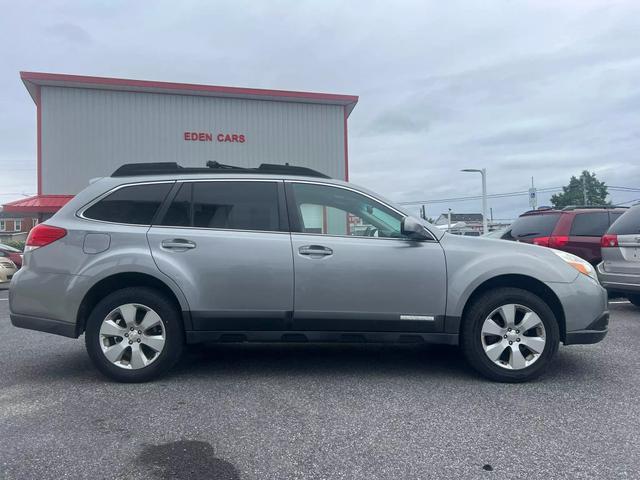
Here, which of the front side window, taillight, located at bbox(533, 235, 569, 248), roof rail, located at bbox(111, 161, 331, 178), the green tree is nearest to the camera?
the front side window

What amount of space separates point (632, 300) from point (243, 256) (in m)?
7.05

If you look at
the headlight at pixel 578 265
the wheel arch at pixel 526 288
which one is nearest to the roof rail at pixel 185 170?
the wheel arch at pixel 526 288

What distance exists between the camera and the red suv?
348 inches

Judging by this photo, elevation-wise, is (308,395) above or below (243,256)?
below

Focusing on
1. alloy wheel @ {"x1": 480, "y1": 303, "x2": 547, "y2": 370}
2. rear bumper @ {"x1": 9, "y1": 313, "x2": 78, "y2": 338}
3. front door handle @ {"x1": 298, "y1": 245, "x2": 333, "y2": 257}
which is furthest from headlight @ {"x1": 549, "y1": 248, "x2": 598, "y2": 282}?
rear bumper @ {"x1": 9, "y1": 313, "x2": 78, "y2": 338}

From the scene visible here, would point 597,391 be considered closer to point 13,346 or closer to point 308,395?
point 308,395

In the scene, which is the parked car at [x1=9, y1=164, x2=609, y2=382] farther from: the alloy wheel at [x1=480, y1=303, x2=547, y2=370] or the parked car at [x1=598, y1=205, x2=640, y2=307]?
the parked car at [x1=598, y1=205, x2=640, y2=307]

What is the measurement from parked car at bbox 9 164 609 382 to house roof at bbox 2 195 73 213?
1520 centimetres

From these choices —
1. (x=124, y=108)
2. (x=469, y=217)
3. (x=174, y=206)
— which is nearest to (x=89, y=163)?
(x=124, y=108)

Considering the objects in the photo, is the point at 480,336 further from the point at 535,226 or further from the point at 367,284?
the point at 535,226

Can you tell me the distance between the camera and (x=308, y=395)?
13.7 feet

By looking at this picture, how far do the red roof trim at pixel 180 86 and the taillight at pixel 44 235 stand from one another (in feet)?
53.5

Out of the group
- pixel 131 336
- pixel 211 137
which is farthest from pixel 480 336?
pixel 211 137

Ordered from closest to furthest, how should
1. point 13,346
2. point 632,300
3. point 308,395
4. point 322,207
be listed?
point 308,395 < point 322,207 < point 13,346 < point 632,300
